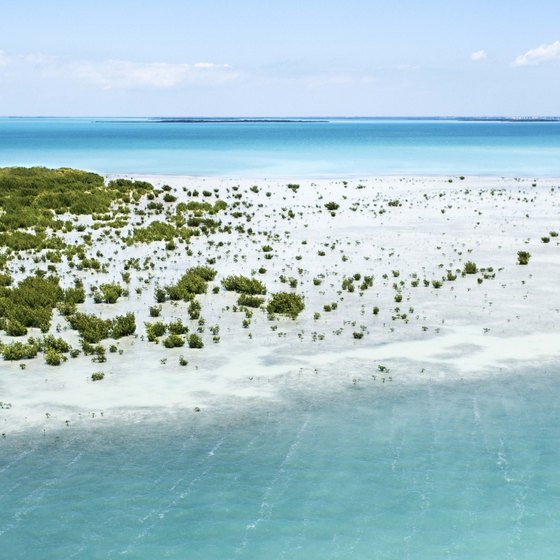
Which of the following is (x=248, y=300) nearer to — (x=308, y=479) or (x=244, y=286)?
(x=244, y=286)

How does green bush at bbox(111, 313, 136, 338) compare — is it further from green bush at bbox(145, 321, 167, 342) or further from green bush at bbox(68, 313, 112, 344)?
green bush at bbox(145, 321, 167, 342)

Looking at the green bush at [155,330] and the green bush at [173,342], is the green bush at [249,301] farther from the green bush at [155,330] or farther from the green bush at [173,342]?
the green bush at [173,342]

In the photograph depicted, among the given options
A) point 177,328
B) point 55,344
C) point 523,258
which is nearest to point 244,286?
point 177,328

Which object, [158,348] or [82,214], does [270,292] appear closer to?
[158,348]

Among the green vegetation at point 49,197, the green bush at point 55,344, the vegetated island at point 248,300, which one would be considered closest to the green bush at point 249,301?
the vegetated island at point 248,300

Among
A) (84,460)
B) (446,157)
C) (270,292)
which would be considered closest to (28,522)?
(84,460)

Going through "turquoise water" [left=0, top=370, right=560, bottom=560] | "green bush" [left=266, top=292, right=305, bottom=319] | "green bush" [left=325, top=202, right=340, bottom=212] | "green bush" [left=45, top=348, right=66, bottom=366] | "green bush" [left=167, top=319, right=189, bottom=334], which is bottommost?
"turquoise water" [left=0, top=370, right=560, bottom=560]

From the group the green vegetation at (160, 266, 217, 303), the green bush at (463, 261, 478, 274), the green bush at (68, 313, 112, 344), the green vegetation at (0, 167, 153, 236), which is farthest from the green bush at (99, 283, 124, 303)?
the green bush at (463, 261, 478, 274)
